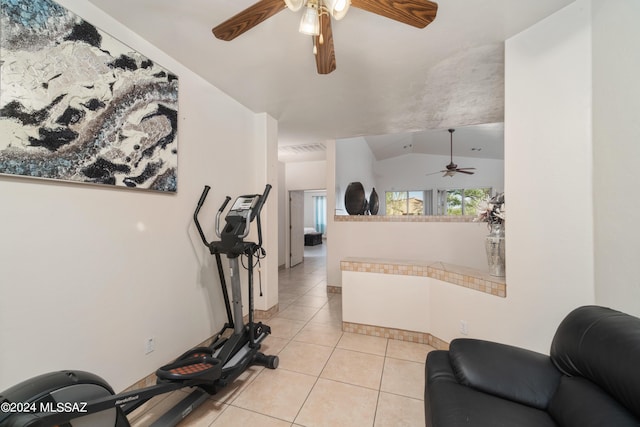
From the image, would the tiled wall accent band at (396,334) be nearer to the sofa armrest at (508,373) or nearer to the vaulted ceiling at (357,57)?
the sofa armrest at (508,373)

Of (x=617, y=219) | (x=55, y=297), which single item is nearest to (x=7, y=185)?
(x=55, y=297)

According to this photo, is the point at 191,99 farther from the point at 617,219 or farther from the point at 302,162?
the point at 302,162

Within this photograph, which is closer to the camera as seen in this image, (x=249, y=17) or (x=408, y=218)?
(x=249, y=17)

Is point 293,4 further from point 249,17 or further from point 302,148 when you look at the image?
point 302,148

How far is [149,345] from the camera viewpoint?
1.86 meters

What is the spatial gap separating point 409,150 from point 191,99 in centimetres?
693

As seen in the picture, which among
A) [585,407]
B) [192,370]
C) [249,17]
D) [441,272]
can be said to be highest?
[249,17]

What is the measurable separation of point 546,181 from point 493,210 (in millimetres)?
445

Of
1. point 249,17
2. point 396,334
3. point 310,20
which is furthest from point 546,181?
point 249,17

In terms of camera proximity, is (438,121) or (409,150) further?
(409,150)

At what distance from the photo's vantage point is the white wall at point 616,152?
4.09ft

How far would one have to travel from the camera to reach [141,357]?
1.80 meters

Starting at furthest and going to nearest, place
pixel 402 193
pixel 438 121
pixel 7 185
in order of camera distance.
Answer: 1. pixel 402 193
2. pixel 438 121
3. pixel 7 185

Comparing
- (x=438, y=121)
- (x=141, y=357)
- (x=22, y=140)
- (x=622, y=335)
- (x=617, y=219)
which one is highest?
(x=438, y=121)
